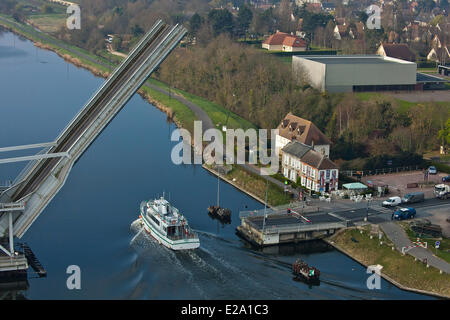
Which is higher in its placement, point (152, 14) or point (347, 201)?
point (152, 14)

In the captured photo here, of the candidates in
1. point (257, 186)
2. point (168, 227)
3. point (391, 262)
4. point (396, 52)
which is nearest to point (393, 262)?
point (391, 262)

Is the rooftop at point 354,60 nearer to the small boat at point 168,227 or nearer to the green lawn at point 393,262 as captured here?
the green lawn at point 393,262

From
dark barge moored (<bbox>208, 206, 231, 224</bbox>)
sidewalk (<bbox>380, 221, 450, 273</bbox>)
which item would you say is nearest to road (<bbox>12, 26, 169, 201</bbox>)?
dark barge moored (<bbox>208, 206, 231, 224</bbox>)

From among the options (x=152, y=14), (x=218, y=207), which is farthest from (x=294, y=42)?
(x=218, y=207)

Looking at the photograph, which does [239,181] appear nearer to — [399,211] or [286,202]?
[286,202]

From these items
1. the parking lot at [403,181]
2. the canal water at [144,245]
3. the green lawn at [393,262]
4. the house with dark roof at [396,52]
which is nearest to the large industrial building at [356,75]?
the house with dark roof at [396,52]

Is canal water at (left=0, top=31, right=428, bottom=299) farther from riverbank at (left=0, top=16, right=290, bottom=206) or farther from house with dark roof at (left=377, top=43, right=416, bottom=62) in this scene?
house with dark roof at (left=377, top=43, right=416, bottom=62)
